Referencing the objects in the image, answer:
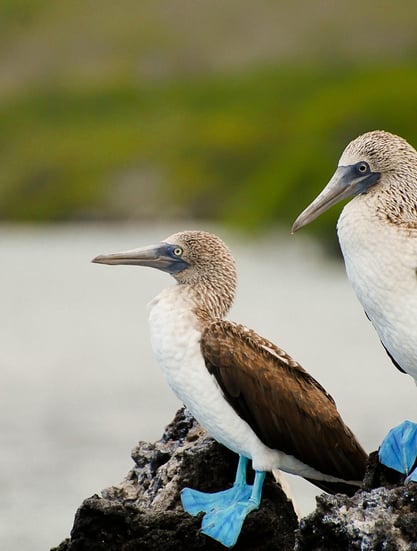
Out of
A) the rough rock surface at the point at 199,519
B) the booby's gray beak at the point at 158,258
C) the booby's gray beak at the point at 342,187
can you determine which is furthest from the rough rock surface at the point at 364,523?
the booby's gray beak at the point at 158,258

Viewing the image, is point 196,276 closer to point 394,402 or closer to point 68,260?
point 394,402

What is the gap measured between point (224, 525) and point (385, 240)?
4.37 ft

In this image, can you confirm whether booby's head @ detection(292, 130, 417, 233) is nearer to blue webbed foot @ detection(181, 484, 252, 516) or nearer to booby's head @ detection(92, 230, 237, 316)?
booby's head @ detection(92, 230, 237, 316)

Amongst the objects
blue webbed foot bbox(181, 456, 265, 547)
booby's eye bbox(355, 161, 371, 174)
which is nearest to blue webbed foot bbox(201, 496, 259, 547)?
blue webbed foot bbox(181, 456, 265, 547)

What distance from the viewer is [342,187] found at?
606 cm

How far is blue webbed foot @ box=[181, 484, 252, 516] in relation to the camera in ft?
19.7

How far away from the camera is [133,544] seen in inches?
228

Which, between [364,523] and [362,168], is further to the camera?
[362,168]

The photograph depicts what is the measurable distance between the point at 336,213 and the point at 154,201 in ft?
92.0

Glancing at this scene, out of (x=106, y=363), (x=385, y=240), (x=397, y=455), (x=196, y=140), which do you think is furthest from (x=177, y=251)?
(x=196, y=140)

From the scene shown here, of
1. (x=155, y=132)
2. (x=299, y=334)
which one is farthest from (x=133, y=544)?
(x=155, y=132)

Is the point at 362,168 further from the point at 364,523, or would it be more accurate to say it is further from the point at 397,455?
the point at 364,523

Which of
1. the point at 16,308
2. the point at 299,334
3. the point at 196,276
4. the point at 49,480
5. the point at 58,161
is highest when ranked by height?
the point at 58,161

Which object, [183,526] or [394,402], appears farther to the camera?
[394,402]
